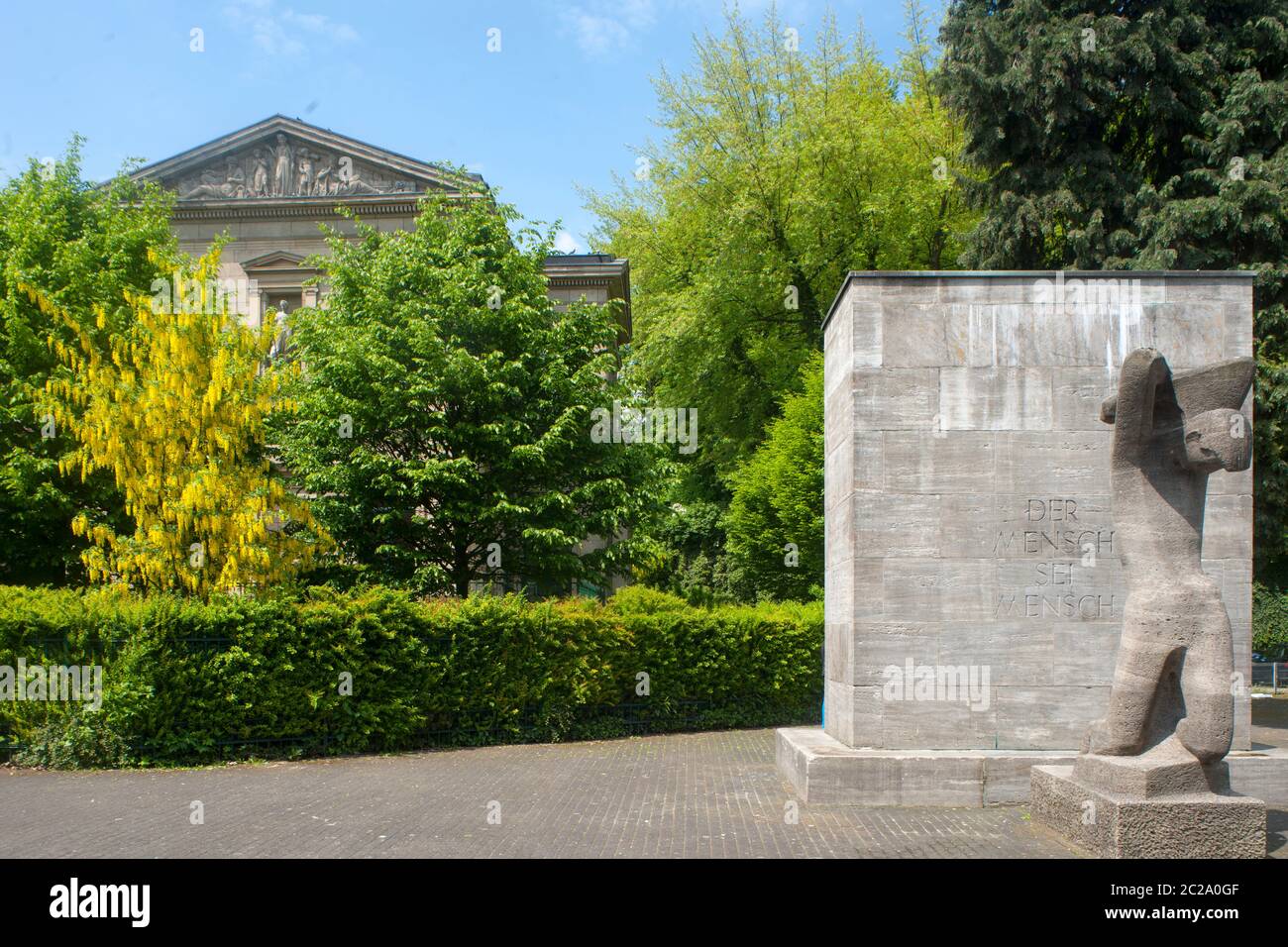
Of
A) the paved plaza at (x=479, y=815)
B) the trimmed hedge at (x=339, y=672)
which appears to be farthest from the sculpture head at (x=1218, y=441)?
the trimmed hedge at (x=339, y=672)

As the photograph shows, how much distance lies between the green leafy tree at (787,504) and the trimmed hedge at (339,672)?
956 cm

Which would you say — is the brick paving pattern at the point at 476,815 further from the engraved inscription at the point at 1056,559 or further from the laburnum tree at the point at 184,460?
the laburnum tree at the point at 184,460

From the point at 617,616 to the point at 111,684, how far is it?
7.77 metres

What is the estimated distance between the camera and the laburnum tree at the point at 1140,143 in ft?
61.9

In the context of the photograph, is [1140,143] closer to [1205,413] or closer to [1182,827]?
[1205,413]

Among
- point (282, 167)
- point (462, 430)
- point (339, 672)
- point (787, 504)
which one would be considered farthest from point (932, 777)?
point (282, 167)

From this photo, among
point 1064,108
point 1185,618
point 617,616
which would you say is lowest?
point 617,616

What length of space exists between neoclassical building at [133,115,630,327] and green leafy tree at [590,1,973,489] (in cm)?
324

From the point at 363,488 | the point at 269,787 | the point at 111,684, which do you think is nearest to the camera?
the point at 269,787

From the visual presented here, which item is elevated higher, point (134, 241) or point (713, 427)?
point (134, 241)

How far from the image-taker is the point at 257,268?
120ft

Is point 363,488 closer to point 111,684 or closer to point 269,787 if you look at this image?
point 111,684

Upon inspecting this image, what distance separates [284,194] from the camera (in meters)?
36.2

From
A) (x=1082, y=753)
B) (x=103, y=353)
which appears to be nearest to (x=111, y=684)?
(x=103, y=353)
